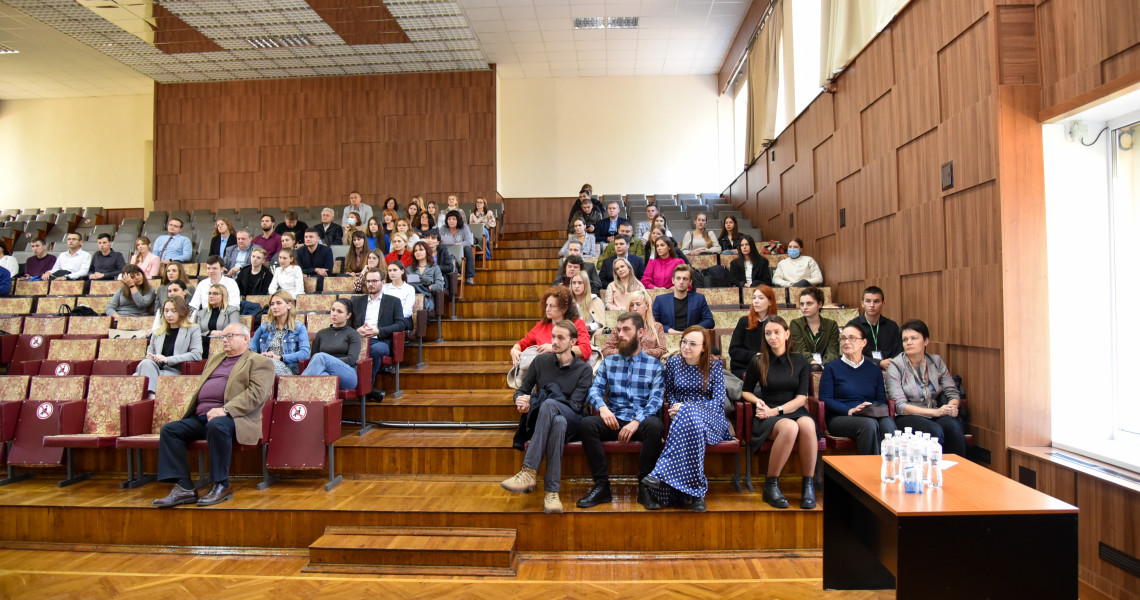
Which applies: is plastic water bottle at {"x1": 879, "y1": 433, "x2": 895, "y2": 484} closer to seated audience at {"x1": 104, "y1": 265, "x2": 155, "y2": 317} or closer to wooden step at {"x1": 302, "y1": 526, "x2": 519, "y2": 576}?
wooden step at {"x1": 302, "y1": 526, "x2": 519, "y2": 576}

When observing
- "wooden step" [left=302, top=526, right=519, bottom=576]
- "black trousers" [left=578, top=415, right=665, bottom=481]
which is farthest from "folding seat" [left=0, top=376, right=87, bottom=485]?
"black trousers" [left=578, top=415, right=665, bottom=481]

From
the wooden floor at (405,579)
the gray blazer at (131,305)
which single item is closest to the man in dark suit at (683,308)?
the wooden floor at (405,579)

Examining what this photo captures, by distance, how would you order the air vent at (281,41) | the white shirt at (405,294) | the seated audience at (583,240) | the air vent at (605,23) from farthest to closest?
the air vent at (281,41) → the air vent at (605,23) → the seated audience at (583,240) → the white shirt at (405,294)

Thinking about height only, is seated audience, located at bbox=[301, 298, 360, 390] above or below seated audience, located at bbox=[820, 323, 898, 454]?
above

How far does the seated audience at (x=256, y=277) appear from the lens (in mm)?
5449

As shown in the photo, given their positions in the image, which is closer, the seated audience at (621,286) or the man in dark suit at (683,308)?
the man in dark suit at (683,308)

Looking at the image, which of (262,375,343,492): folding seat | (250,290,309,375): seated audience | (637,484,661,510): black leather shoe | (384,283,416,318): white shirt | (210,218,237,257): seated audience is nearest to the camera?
(637,484,661,510): black leather shoe

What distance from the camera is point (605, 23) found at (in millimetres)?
8047

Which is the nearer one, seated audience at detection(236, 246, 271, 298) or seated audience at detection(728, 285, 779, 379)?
seated audience at detection(728, 285, 779, 379)

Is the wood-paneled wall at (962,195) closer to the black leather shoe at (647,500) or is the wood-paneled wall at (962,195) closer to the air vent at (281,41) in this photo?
the black leather shoe at (647,500)

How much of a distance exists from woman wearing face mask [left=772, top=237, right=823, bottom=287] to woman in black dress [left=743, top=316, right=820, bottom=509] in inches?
82.8

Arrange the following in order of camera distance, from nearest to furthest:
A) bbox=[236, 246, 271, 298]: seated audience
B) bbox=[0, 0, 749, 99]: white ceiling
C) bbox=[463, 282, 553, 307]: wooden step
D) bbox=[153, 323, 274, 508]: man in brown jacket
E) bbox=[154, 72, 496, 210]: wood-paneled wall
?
1. bbox=[153, 323, 274, 508]: man in brown jacket
2. bbox=[236, 246, 271, 298]: seated audience
3. bbox=[463, 282, 553, 307]: wooden step
4. bbox=[0, 0, 749, 99]: white ceiling
5. bbox=[154, 72, 496, 210]: wood-paneled wall

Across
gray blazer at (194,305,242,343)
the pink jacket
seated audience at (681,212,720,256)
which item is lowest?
gray blazer at (194,305,242,343)

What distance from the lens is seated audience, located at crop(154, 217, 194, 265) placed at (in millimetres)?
6625
